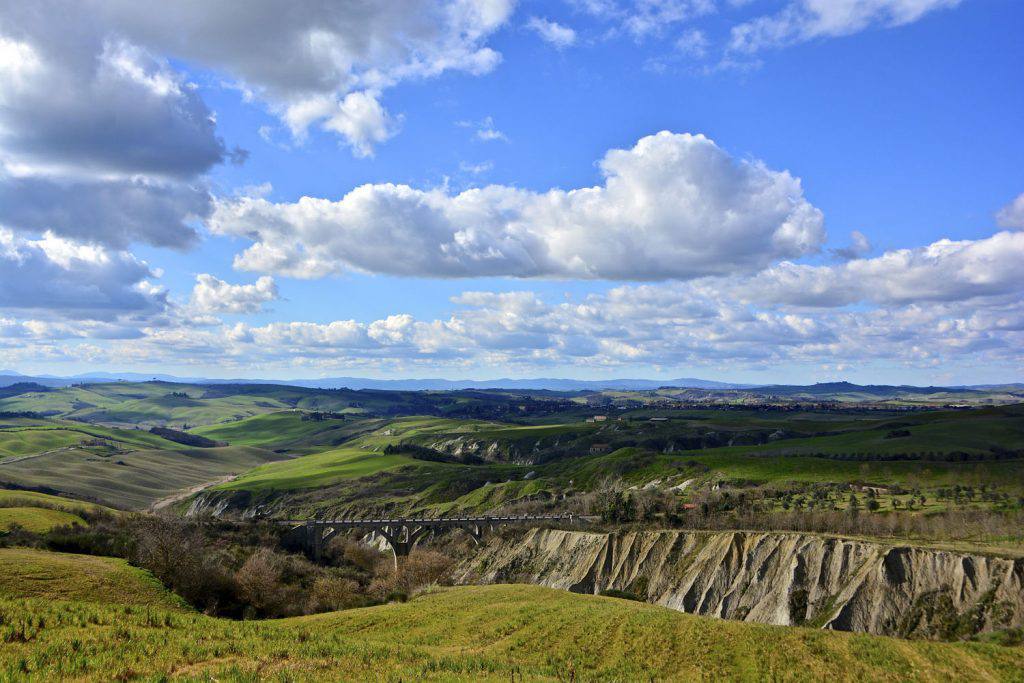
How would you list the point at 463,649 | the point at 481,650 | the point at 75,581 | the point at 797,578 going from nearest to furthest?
1. the point at 481,650
2. the point at 463,649
3. the point at 75,581
4. the point at 797,578

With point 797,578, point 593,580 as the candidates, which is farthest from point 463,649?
point 593,580

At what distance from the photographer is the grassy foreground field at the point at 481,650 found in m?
28.2

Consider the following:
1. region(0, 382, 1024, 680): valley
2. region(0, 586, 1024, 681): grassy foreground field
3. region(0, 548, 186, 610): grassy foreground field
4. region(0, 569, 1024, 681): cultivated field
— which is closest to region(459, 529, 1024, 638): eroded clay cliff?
region(0, 382, 1024, 680): valley

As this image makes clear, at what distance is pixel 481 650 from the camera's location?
3994cm

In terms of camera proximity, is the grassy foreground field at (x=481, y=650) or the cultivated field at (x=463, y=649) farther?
the cultivated field at (x=463, y=649)

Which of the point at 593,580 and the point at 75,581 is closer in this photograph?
the point at 75,581

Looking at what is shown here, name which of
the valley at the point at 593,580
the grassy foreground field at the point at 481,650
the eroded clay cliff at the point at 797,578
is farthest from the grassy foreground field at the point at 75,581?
the eroded clay cliff at the point at 797,578

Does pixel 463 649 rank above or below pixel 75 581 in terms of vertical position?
below

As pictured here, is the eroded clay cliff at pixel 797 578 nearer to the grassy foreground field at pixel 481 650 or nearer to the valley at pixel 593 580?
the valley at pixel 593 580

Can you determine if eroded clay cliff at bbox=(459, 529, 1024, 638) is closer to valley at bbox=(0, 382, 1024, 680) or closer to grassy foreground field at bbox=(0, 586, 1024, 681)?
valley at bbox=(0, 382, 1024, 680)

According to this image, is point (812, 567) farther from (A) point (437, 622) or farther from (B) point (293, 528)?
(B) point (293, 528)

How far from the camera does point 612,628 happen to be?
4275 cm

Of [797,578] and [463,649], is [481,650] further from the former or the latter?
[797,578]

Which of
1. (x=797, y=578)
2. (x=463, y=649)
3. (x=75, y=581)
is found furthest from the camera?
(x=797, y=578)
